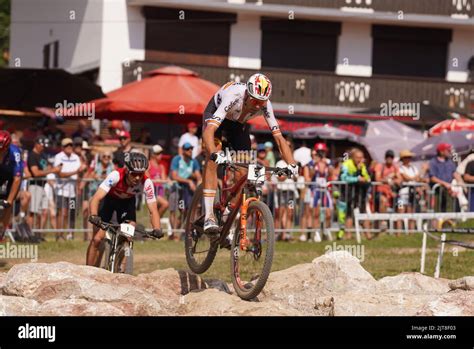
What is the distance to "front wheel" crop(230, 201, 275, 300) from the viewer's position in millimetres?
11461

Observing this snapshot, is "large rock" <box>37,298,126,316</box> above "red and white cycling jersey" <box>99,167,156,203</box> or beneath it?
beneath

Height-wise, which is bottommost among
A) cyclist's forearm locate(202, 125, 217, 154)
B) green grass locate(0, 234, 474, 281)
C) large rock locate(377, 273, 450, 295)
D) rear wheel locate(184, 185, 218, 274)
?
green grass locate(0, 234, 474, 281)

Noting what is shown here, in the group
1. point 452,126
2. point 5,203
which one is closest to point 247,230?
point 5,203

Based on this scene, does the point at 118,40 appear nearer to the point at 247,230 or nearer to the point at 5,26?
the point at 5,26

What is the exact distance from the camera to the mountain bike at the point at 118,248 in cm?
1273

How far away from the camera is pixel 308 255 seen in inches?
760

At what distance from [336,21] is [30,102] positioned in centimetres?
1900

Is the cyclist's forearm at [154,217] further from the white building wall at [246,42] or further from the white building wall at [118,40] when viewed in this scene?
the white building wall at [246,42]

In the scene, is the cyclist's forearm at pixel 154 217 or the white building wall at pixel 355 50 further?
the white building wall at pixel 355 50

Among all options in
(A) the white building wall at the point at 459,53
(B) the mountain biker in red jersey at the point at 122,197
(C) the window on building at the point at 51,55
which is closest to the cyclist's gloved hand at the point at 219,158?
(B) the mountain biker in red jersey at the point at 122,197

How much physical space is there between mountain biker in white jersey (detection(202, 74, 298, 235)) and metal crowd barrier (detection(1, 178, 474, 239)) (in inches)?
326

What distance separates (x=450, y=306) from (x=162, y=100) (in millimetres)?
15421

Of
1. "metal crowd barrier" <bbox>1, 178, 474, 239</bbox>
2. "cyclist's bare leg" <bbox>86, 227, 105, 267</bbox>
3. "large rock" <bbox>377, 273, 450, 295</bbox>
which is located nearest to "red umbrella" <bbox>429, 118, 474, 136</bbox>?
A: "metal crowd barrier" <bbox>1, 178, 474, 239</bbox>

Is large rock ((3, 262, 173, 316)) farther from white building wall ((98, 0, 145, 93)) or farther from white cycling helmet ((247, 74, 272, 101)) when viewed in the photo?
white building wall ((98, 0, 145, 93))
